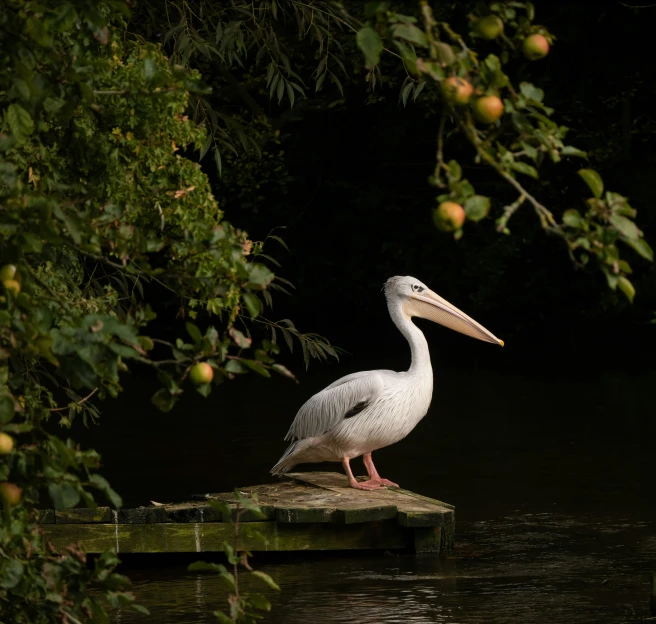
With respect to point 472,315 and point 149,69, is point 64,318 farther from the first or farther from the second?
point 472,315

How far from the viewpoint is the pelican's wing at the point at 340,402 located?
331 inches

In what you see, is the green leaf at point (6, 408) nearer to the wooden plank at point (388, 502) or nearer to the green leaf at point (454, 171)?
the green leaf at point (454, 171)

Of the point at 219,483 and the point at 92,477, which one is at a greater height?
the point at 92,477

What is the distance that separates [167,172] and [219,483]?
4.36 meters

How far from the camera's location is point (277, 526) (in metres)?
7.70

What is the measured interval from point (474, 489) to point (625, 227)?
7.09m

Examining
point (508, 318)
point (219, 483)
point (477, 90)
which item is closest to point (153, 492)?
point (219, 483)

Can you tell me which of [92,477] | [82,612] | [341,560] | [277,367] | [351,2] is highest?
[351,2]

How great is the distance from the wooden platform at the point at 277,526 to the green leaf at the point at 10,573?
425 centimetres

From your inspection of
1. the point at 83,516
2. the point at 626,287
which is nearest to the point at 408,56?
the point at 626,287

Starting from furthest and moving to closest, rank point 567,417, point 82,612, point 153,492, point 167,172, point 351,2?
point 351,2
point 567,417
point 153,492
point 167,172
point 82,612

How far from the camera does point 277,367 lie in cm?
338

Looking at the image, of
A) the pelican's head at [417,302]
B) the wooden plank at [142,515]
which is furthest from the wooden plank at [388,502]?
the pelican's head at [417,302]

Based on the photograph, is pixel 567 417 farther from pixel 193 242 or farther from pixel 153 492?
pixel 193 242
